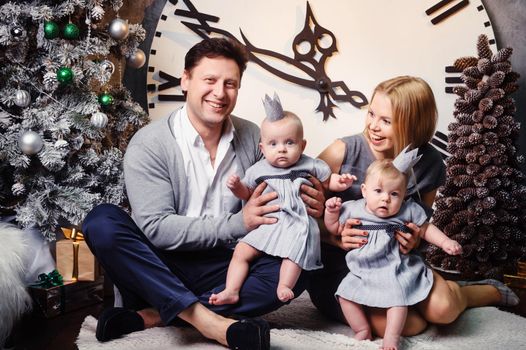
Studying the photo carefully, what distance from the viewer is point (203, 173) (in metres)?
2.13

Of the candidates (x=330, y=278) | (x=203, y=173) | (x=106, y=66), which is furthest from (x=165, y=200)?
(x=106, y=66)

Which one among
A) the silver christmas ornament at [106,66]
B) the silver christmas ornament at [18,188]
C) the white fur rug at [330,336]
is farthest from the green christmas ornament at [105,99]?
the white fur rug at [330,336]

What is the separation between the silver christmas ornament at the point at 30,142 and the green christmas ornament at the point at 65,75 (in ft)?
0.81

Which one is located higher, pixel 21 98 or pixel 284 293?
pixel 21 98

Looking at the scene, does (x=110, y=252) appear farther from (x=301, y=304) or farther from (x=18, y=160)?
(x=301, y=304)

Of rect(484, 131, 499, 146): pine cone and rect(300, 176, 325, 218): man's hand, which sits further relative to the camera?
rect(484, 131, 499, 146): pine cone

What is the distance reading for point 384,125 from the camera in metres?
2.02

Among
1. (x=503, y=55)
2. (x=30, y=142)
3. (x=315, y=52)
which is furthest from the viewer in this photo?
(x=315, y=52)

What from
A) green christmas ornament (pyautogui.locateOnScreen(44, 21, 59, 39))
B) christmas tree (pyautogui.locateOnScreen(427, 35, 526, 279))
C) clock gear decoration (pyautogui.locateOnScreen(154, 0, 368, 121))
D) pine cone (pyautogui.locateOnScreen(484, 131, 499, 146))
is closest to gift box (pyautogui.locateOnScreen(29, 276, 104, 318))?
green christmas ornament (pyautogui.locateOnScreen(44, 21, 59, 39))

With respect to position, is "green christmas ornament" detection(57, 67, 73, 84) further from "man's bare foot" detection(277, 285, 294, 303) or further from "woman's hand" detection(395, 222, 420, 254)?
"woman's hand" detection(395, 222, 420, 254)

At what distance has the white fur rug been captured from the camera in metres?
1.96

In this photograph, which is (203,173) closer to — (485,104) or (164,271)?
(164,271)

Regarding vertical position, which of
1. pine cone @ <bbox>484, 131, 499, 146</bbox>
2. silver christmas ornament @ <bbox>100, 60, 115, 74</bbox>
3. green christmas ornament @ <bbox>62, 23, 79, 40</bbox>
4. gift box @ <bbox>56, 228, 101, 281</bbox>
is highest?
green christmas ornament @ <bbox>62, 23, 79, 40</bbox>

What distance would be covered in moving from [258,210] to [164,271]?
0.36 metres
